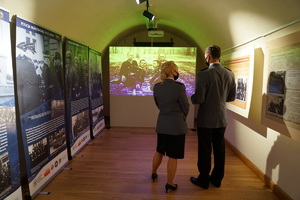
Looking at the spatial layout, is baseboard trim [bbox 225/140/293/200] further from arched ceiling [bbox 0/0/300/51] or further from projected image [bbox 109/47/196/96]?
projected image [bbox 109/47/196/96]

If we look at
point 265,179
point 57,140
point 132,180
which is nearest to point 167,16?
point 57,140

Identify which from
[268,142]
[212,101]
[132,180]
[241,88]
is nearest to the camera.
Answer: [212,101]

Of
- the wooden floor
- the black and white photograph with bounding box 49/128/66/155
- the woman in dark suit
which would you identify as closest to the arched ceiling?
the woman in dark suit

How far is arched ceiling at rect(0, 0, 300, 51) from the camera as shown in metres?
2.56

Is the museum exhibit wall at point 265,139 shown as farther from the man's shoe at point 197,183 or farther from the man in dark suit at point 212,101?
the man's shoe at point 197,183

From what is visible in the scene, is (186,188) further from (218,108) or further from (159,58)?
(159,58)

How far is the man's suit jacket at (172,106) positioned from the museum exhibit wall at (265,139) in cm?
116

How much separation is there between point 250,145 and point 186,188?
1395 mm

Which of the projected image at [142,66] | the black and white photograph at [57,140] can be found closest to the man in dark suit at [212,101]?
the black and white photograph at [57,140]


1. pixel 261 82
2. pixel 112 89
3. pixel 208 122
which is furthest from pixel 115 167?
pixel 112 89

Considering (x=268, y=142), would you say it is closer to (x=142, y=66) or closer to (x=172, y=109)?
(x=172, y=109)

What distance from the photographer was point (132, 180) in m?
3.12

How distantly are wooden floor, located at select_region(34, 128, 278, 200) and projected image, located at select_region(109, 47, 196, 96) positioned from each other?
83.4 inches

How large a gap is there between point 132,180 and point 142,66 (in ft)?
12.0
